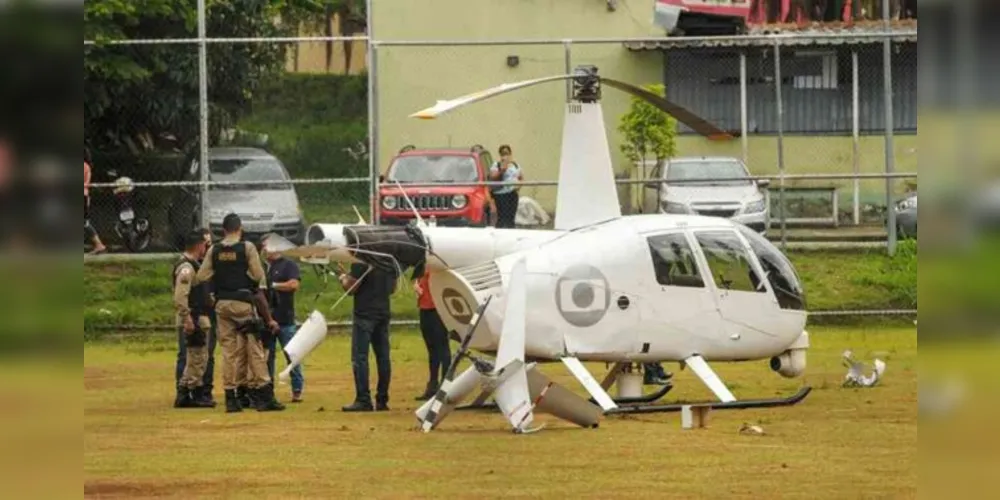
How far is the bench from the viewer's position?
30031mm

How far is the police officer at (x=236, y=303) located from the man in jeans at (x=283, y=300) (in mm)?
835

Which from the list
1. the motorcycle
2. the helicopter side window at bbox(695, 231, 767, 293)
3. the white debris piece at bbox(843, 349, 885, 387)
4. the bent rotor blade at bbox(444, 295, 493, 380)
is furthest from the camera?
the motorcycle

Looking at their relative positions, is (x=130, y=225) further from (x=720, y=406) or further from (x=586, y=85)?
(x=720, y=406)

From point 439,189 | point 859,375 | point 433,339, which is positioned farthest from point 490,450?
point 439,189

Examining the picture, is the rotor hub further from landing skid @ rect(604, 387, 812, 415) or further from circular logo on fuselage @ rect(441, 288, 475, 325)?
landing skid @ rect(604, 387, 812, 415)

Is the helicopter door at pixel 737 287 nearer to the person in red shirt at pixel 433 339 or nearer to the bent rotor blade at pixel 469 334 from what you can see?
the bent rotor blade at pixel 469 334

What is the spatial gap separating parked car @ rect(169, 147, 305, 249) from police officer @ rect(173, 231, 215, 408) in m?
7.11

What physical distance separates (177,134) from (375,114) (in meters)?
5.33

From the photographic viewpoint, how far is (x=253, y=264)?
1958cm

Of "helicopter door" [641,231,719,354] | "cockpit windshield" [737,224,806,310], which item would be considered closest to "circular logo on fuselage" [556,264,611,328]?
"helicopter door" [641,231,719,354]

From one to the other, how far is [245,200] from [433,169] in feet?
9.57

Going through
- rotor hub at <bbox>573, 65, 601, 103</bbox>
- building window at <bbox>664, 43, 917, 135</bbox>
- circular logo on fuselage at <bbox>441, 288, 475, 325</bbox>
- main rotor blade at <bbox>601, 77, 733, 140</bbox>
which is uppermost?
building window at <bbox>664, 43, 917, 135</bbox>

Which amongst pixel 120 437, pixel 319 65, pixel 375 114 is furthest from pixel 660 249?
pixel 319 65

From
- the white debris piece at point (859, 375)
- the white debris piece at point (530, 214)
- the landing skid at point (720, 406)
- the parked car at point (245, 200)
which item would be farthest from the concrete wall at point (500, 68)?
the landing skid at point (720, 406)
